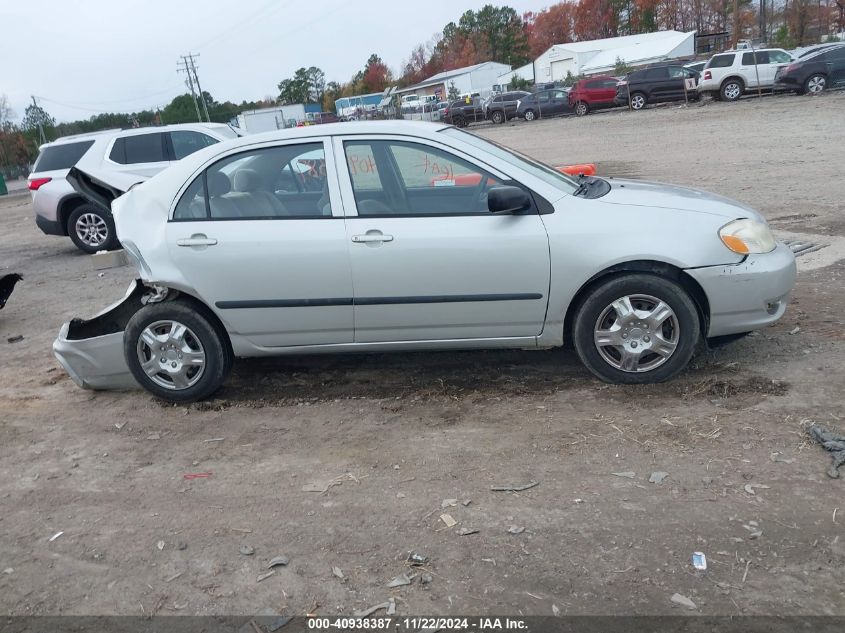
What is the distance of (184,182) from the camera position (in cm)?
492

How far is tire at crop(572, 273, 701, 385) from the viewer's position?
4.42 m

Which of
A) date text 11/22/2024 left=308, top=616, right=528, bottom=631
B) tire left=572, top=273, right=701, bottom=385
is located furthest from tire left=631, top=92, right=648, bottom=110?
date text 11/22/2024 left=308, top=616, right=528, bottom=631

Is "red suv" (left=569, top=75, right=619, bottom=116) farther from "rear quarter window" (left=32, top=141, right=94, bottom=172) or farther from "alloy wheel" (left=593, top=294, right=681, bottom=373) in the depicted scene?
"alloy wheel" (left=593, top=294, right=681, bottom=373)

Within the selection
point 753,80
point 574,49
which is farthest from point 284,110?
point 753,80

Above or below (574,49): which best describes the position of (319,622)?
below

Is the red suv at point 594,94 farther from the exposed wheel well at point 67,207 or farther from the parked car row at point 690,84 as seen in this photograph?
the exposed wheel well at point 67,207

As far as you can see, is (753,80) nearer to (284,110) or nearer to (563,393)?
(563,393)

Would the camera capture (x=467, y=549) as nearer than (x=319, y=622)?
No

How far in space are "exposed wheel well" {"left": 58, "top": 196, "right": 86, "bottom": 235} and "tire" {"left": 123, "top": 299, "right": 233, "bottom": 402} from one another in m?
7.85

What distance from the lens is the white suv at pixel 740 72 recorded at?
28.6m

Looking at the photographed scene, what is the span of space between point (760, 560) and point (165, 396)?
3.76 metres

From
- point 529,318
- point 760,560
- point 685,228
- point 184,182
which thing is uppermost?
point 184,182

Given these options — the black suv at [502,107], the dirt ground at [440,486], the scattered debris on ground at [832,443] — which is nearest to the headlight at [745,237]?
the dirt ground at [440,486]

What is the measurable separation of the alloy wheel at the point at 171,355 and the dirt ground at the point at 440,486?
223 mm
